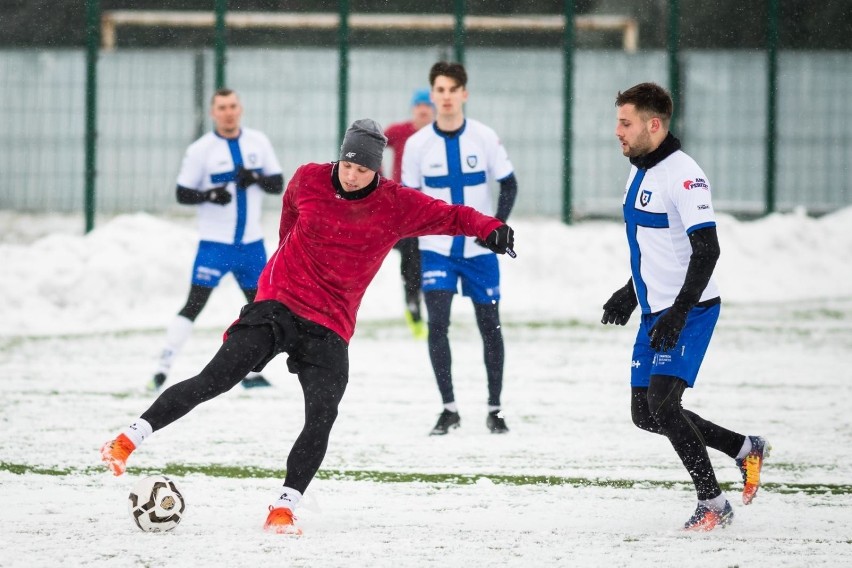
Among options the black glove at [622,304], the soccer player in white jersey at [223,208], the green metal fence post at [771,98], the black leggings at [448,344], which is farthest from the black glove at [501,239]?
the green metal fence post at [771,98]

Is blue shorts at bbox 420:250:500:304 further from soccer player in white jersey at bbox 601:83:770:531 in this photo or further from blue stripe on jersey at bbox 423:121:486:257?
soccer player in white jersey at bbox 601:83:770:531

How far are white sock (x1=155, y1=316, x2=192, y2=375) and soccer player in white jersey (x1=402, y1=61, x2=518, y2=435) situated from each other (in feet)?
7.02

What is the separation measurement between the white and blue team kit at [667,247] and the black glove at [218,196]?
4277mm

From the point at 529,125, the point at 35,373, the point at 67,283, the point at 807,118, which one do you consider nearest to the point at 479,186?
the point at 35,373

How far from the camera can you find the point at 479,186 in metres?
8.16

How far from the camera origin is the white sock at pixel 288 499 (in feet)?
17.6

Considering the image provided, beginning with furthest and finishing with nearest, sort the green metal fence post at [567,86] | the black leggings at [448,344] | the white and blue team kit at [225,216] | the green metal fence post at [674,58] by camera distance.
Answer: the green metal fence post at [674,58] → the green metal fence post at [567,86] → the white and blue team kit at [225,216] → the black leggings at [448,344]

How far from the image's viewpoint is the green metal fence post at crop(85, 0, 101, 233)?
15.2 m

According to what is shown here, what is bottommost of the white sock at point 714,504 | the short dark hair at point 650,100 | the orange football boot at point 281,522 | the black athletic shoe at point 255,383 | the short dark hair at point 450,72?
the black athletic shoe at point 255,383

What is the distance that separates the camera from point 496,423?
788 cm

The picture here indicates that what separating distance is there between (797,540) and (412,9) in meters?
11.6

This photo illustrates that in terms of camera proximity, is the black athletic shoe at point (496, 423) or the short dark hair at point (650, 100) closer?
the short dark hair at point (650, 100)

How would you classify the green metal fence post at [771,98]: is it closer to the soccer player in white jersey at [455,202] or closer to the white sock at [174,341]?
the soccer player in white jersey at [455,202]

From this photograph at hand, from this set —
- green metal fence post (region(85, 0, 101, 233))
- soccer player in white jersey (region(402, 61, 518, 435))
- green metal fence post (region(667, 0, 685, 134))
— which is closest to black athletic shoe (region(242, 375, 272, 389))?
A: soccer player in white jersey (region(402, 61, 518, 435))
